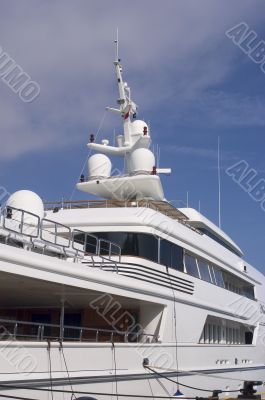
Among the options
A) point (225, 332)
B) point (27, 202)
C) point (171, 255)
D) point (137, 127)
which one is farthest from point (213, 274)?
point (27, 202)

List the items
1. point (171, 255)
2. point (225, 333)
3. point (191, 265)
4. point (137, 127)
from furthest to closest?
point (137, 127), point (225, 333), point (191, 265), point (171, 255)

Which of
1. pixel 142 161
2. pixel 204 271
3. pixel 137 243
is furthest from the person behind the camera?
pixel 142 161

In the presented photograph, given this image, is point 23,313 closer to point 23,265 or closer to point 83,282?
point 83,282

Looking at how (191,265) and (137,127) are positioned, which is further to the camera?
(137,127)

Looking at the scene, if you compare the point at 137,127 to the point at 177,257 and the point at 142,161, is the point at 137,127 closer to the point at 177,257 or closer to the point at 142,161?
the point at 142,161

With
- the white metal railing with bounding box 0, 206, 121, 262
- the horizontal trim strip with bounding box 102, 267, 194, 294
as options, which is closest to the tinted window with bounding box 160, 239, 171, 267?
the horizontal trim strip with bounding box 102, 267, 194, 294

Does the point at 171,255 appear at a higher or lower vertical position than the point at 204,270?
lower

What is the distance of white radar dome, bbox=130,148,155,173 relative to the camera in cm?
2052

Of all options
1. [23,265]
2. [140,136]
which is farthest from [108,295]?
[140,136]

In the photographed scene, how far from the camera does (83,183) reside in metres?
20.6

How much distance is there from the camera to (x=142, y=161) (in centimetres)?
2056

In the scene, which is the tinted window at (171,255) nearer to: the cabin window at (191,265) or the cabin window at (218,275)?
the cabin window at (191,265)

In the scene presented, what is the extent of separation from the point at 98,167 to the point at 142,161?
1727 millimetres

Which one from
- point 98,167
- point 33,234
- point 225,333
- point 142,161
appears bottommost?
point 225,333
